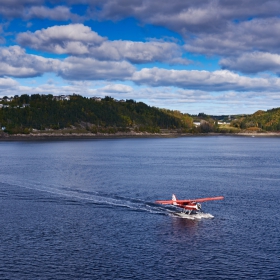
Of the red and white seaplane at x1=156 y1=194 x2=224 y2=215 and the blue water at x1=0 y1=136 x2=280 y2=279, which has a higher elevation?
the red and white seaplane at x1=156 y1=194 x2=224 y2=215

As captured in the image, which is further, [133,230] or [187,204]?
[187,204]

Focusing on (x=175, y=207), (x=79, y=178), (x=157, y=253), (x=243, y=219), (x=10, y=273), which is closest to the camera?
(x=10, y=273)

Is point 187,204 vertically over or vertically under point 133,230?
over

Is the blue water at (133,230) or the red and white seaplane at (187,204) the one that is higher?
the red and white seaplane at (187,204)

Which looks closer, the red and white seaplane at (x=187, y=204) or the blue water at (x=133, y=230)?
the blue water at (x=133, y=230)

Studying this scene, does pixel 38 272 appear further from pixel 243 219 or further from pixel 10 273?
pixel 243 219

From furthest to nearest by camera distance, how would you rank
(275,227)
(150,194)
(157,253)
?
(150,194) < (275,227) < (157,253)

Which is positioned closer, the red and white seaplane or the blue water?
the blue water

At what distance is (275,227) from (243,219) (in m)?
4.84

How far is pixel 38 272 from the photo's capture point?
3725 centimetres

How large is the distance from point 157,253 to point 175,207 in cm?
2040

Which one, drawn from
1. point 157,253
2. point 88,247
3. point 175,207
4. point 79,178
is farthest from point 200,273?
point 79,178

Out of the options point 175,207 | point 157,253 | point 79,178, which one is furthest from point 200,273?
point 79,178

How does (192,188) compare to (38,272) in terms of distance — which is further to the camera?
(192,188)
